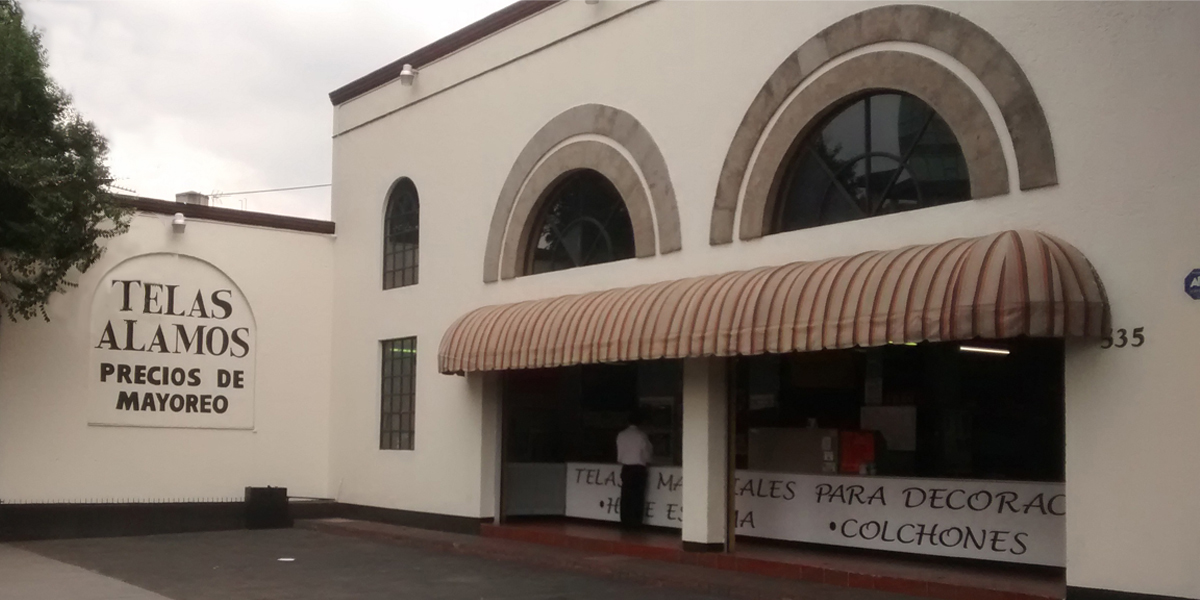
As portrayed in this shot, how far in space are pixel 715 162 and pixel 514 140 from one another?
4.20 metres

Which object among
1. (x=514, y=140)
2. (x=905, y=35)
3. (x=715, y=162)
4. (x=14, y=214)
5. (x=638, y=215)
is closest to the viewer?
(x=905, y=35)

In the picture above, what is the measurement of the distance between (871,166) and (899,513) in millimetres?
3771

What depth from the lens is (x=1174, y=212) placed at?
9.31m

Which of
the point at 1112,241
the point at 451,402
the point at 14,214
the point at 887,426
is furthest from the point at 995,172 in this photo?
the point at 14,214

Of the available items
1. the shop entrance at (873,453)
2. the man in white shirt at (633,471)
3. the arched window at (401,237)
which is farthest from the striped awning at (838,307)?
the arched window at (401,237)

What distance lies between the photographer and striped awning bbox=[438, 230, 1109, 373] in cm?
941

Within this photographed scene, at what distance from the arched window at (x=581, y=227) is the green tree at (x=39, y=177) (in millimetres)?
6085

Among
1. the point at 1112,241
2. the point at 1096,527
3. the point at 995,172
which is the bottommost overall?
the point at 1096,527

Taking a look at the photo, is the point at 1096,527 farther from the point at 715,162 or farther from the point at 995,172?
the point at 715,162

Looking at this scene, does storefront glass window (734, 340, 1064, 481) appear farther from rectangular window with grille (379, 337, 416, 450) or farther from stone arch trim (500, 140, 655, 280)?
rectangular window with grille (379, 337, 416, 450)

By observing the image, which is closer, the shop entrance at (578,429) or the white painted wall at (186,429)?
the shop entrance at (578,429)

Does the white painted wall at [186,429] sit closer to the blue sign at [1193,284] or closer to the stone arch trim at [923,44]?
the stone arch trim at [923,44]

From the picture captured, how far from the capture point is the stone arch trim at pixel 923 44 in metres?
10.2

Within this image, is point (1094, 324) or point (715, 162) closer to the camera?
point (1094, 324)
